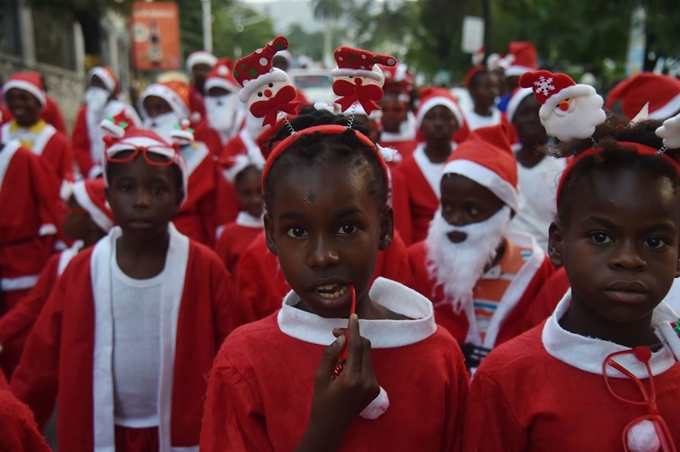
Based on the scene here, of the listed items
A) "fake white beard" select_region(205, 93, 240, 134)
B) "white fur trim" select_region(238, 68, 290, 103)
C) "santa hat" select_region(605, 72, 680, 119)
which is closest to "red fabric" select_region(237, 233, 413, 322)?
"white fur trim" select_region(238, 68, 290, 103)

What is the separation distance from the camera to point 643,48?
11531mm

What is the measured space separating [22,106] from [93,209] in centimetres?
359

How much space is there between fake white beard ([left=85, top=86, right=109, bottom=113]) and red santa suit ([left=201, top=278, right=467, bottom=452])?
7.09 m

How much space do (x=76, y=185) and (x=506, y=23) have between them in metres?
21.6

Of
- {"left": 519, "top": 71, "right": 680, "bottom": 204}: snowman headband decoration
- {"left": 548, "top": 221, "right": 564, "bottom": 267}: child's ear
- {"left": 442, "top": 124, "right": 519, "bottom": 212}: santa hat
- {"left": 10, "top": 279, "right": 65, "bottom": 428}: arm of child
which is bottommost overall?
{"left": 10, "top": 279, "right": 65, "bottom": 428}: arm of child

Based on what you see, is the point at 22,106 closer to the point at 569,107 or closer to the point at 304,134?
the point at 304,134

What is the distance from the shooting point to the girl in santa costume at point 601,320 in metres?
1.61

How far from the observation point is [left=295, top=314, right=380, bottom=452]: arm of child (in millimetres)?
1575

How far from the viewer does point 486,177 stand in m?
3.00

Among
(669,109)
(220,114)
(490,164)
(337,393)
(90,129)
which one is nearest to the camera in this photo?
(337,393)

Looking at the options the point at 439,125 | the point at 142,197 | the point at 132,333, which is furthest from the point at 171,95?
the point at 132,333

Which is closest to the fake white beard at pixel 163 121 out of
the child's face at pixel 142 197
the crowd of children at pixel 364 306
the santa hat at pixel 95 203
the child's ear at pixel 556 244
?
the santa hat at pixel 95 203

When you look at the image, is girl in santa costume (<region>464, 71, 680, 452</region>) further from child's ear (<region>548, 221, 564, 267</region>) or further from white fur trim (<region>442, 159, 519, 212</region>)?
white fur trim (<region>442, 159, 519, 212</region>)

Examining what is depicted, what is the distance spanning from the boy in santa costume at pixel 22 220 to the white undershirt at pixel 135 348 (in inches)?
92.4
